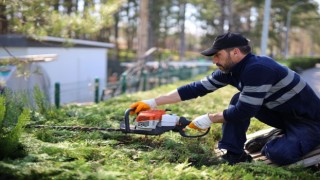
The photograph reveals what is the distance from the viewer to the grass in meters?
3.02

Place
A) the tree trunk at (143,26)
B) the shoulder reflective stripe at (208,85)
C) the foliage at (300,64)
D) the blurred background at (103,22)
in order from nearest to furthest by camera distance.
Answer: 1. the shoulder reflective stripe at (208,85)
2. the blurred background at (103,22)
3. the tree trunk at (143,26)
4. the foliage at (300,64)

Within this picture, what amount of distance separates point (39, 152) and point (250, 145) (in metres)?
Result: 2.42

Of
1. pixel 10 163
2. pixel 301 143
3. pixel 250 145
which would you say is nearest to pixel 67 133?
pixel 10 163

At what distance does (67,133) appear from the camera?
441 cm

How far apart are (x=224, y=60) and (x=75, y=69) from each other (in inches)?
597

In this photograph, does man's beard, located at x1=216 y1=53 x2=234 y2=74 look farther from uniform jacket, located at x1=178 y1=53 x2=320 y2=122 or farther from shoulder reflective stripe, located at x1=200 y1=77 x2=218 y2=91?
shoulder reflective stripe, located at x1=200 y1=77 x2=218 y2=91

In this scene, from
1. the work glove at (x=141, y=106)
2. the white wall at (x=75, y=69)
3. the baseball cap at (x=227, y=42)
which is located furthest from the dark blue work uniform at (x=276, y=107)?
the white wall at (x=75, y=69)

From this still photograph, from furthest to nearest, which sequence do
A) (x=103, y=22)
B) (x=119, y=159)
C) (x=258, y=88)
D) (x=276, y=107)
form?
(x=103, y=22), (x=276, y=107), (x=258, y=88), (x=119, y=159)

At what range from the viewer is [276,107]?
4.04m

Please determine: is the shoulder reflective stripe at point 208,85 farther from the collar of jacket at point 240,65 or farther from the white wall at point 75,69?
the white wall at point 75,69

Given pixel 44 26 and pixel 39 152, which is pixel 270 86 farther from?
pixel 44 26

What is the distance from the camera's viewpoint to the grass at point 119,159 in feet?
9.92

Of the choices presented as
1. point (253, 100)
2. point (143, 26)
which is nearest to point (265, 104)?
point (253, 100)

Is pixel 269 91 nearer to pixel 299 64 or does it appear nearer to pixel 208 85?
pixel 208 85
